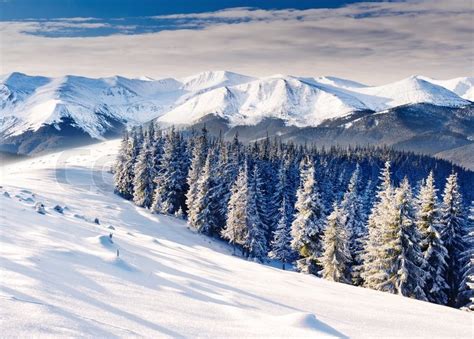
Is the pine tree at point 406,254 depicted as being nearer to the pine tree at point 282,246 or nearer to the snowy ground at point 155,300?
the snowy ground at point 155,300

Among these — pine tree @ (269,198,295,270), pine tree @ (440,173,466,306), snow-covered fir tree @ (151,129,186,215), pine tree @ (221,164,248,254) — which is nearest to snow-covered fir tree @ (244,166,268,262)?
pine tree @ (221,164,248,254)

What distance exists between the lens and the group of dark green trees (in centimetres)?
2862

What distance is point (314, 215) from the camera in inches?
1523

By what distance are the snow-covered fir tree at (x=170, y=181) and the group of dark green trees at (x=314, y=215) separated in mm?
159

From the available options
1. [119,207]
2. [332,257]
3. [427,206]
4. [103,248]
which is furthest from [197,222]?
[103,248]

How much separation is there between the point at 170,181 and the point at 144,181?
481cm

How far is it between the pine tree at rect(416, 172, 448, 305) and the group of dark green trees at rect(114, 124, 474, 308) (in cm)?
7

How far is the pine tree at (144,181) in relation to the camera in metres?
60.2

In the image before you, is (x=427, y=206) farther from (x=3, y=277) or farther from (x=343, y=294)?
(x=3, y=277)

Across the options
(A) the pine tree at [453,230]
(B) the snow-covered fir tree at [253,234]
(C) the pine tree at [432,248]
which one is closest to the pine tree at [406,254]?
(C) the pine tree at [432,248]

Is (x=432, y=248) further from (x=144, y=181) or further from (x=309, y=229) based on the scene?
(x=144, y=181)

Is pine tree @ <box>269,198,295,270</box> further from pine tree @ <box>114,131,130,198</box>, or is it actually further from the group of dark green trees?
pine tree @ <box>114,131,130,198</box>

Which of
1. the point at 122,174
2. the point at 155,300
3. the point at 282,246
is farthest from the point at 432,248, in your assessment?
the point at 122,174

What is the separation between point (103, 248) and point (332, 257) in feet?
76.1
